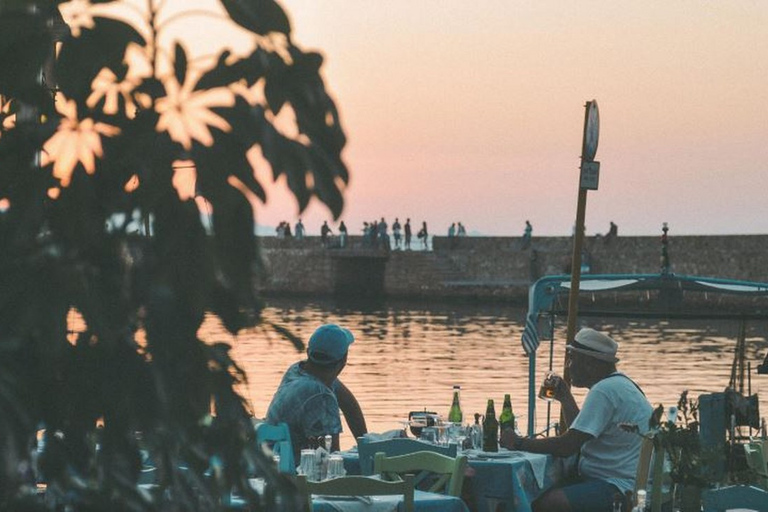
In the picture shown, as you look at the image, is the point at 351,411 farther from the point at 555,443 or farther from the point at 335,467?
the point at 335,467

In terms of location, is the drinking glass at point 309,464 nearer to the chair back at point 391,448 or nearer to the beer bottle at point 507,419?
the chair back at point 391,448

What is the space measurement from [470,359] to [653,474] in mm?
28236

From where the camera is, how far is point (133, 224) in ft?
4.17

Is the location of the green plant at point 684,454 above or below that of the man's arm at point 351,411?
above

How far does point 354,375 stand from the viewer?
96.2ft

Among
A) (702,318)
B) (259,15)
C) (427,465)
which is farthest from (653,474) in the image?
(702,318)

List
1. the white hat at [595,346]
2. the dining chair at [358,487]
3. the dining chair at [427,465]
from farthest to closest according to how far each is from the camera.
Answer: the white hat at [595,346] < the dining chair at [427,465] < the dining chair at [358,487]

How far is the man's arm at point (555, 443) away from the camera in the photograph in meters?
5.90

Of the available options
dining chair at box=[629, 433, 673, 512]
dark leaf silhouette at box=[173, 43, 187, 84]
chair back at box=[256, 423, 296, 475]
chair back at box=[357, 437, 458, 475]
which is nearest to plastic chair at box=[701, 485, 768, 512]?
dining chair at box=[629, 433, 673, 512]

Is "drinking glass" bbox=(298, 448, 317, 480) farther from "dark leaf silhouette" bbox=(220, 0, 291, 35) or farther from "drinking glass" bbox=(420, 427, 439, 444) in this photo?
"dark leaf silhouette" bbox=(220, 0, 291, 35)

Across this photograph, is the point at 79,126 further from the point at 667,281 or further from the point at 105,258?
the point at 667,281

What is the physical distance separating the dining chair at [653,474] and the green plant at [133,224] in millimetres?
3643

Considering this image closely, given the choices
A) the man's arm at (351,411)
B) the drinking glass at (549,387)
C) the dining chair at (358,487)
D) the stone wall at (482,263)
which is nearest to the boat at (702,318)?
the drinking glass at (549,387)

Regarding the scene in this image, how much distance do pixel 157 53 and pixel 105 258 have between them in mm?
188
